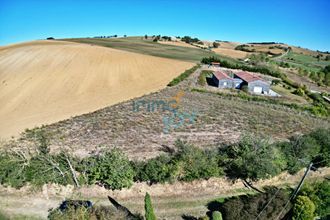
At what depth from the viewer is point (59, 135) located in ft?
89.5

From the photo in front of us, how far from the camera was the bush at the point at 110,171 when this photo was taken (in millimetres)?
18016

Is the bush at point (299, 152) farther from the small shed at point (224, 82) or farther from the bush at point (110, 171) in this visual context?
the small shed at point (224, 82)

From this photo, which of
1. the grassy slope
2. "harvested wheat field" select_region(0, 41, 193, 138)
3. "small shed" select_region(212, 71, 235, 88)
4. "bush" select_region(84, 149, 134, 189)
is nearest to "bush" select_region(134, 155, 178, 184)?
"bush" select_region(84, 149, 134, 189)

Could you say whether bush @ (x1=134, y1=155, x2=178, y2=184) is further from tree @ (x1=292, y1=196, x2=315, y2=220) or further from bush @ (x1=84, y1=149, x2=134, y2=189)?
tree @ (x1=292, y1=196, x2=315, y2=220)

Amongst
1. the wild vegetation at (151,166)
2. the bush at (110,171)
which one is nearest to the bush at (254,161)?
the wild vegetation at (151,166)

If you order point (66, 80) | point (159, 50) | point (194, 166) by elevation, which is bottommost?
point (194, 166)

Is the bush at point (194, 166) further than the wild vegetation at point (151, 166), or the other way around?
the bush at point (194, 166)

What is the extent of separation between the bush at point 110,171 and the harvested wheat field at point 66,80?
13593mm

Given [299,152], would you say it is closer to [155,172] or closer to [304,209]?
[304,209]

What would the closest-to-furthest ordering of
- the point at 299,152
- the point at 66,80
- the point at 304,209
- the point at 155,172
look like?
the point at 304,209 < the point at 155,172 < the point at 299,152 < the point at 66,80

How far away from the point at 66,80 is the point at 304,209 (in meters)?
41.9

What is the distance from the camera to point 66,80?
4709 centimetres

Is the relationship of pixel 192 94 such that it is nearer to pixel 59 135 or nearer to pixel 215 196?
pixel 59 135

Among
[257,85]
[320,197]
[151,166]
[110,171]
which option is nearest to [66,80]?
[110,171]
